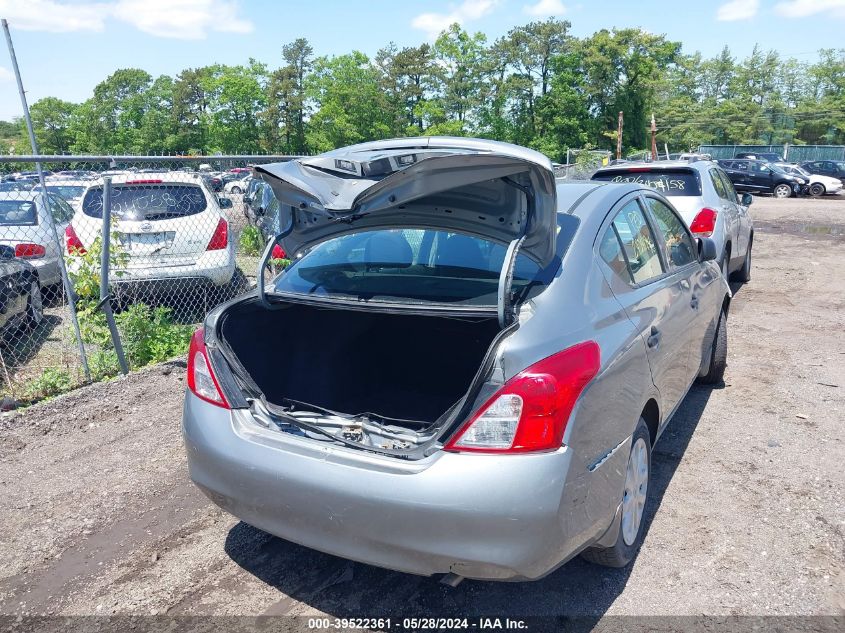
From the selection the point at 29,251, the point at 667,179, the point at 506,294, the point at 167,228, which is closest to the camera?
the point at 506,294

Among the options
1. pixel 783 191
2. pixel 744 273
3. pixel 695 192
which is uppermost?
pixel 695 192

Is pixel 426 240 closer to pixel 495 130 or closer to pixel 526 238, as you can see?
pixel 526 238

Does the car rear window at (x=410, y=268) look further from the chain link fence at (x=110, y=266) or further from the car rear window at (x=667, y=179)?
the car rear window at (x=667, y=179)

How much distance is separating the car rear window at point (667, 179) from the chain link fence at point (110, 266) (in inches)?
162

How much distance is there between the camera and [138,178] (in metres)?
6.94

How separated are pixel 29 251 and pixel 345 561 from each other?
256 inches

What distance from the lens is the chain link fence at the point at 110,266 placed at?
5449 millimetres

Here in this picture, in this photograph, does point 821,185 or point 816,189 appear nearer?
point 821,185

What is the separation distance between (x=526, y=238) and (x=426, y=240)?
0.81 metres

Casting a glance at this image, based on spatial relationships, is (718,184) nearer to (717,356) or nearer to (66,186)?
(717,356)

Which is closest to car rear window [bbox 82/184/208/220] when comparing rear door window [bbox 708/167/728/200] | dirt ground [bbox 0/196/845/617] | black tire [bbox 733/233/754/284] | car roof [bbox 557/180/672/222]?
dirt ground [bbox 0/196/845/617]

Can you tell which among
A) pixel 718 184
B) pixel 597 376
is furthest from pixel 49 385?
pixel 718 184

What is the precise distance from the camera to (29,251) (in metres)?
7.68

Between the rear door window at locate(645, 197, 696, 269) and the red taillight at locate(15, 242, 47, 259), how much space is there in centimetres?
688
